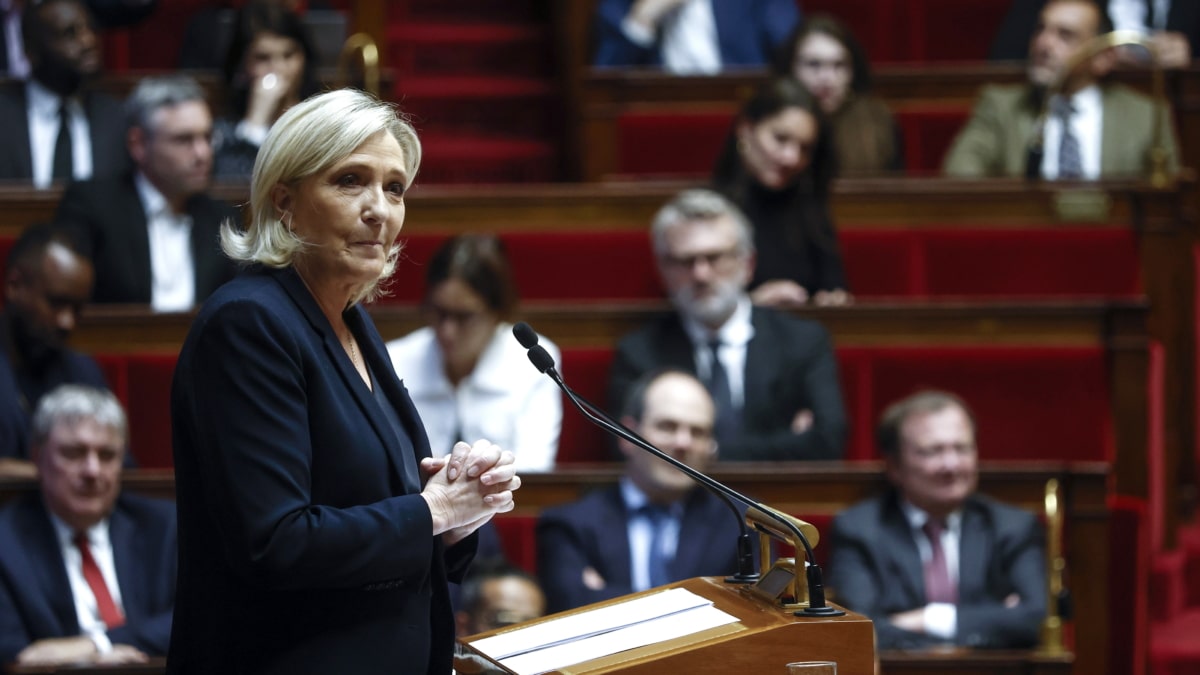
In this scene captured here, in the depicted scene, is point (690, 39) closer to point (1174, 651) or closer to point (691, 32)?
point (691, 32)

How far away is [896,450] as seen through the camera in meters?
2.05

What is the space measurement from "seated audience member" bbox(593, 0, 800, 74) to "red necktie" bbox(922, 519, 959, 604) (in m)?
1.23

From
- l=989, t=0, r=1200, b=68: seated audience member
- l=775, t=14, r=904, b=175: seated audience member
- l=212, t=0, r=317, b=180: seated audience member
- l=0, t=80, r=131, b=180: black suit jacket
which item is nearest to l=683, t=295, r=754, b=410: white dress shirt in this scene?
l=775, t=14, r=904, b=175: seated audience member

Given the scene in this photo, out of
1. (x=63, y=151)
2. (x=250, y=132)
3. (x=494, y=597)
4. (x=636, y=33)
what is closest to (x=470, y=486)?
(x=494, y=597)

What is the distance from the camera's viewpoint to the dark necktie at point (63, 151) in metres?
2.81

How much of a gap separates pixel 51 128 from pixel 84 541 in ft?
3.49

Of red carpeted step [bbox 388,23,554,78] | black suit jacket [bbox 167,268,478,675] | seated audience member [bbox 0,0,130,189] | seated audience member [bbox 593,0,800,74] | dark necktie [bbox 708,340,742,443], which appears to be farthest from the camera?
red carpeted step [bbox 388,23,554,78]

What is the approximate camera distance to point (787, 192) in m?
2.55

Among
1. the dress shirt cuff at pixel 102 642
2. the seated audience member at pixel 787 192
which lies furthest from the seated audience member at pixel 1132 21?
the dress shirt cuff at pixel 102 642

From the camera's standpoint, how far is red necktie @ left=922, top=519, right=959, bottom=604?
6.61ft

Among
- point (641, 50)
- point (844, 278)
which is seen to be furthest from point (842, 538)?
point (641, 50)

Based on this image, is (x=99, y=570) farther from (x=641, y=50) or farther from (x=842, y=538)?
(x=641, y=50)

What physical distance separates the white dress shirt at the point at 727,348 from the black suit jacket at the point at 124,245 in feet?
2.28

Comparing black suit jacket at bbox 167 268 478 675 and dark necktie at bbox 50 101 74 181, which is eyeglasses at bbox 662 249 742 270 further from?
black suit jacket at bbox 167 268 478 675
